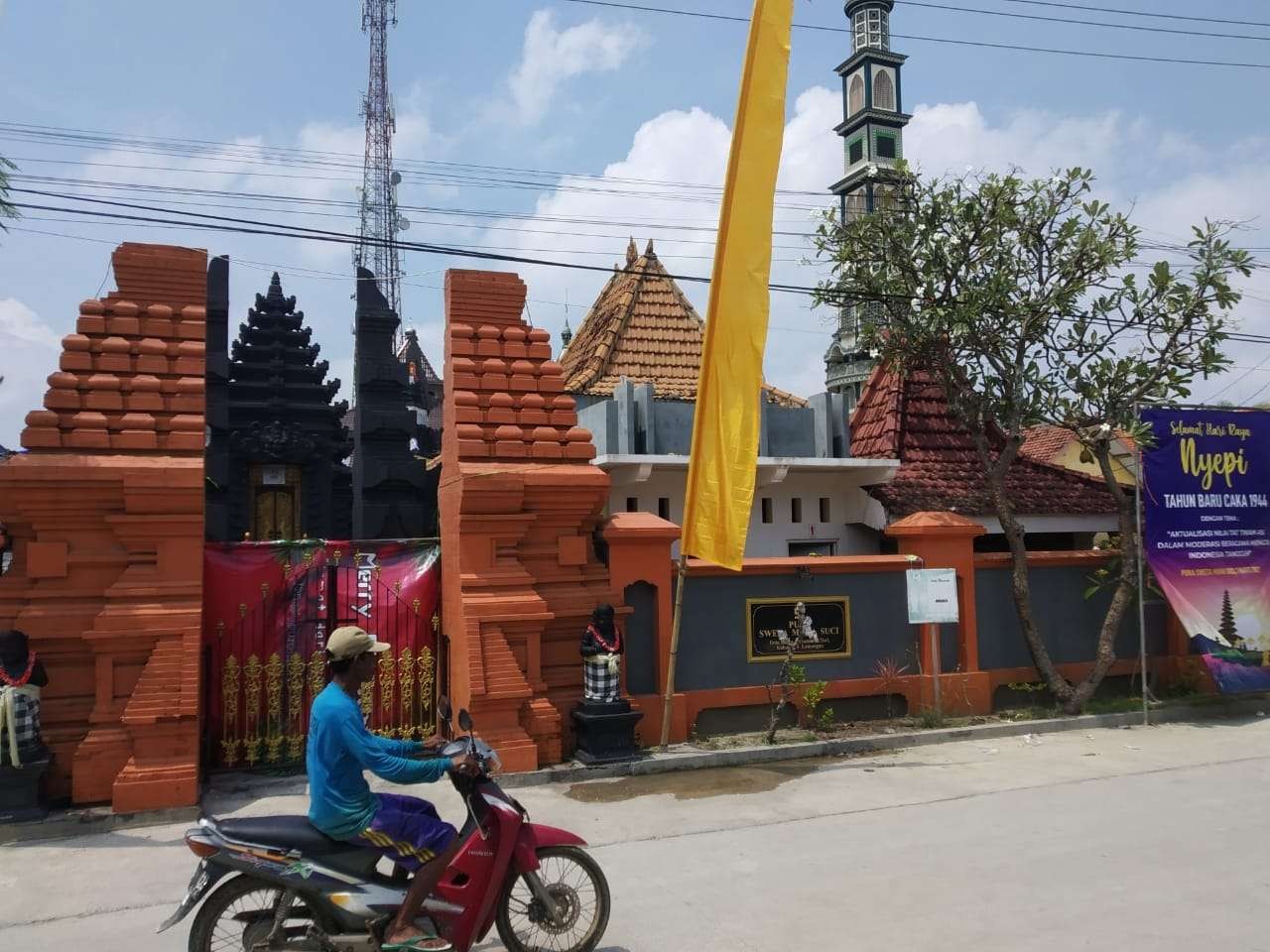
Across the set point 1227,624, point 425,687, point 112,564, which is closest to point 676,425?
point 425,687

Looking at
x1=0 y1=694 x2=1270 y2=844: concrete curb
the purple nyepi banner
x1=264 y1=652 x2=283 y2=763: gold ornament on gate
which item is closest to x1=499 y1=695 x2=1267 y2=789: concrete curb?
x1=0 y1=694 x2=1270 y2=844: concrete curb

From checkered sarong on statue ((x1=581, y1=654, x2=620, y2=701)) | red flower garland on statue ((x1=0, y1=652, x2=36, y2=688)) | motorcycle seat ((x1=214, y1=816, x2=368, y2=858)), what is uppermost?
red flower garland on statue ((x1=0, y1=652, x2=36, y2=688))

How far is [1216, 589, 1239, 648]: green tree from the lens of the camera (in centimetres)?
1140

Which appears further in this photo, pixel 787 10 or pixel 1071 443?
pixel 1071 443

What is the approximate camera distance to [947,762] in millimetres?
8961

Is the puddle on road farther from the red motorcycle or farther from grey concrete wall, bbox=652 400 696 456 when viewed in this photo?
grey concrete wall, bbox=652 400 696 456

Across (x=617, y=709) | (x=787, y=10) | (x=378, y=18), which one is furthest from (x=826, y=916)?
(x=378, y=18)

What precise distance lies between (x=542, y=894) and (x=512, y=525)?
184 inches

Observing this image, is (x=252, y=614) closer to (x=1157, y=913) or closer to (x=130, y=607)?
(x=130, y=607)

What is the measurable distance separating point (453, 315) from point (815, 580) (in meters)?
4.76

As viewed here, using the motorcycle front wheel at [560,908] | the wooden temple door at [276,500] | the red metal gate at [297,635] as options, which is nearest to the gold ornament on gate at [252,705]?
the red metal gate at [297,635]

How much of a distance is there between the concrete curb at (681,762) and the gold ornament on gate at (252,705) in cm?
28

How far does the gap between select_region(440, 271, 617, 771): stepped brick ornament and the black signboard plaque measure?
175cm

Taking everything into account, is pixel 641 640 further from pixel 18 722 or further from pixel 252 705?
pixel 18 722
